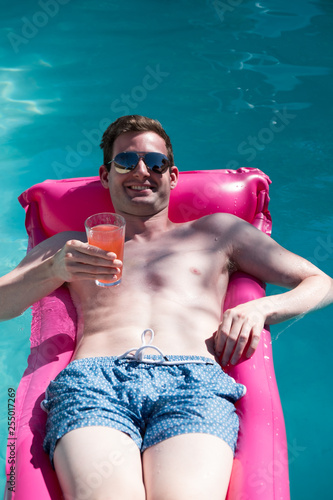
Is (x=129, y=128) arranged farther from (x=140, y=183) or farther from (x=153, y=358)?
(x=153, y=358)

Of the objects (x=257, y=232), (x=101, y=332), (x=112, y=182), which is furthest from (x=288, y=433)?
(x=112, y=182)

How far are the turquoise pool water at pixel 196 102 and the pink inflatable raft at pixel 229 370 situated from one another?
901 millimetres

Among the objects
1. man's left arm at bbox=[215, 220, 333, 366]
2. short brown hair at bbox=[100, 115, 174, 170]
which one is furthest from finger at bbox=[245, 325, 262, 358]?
short brown hair at bbox=[100, 115, 174, 170]

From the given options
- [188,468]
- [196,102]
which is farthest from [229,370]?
[196,102]

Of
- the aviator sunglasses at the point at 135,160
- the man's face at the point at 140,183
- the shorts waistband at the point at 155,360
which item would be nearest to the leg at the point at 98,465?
the shorts waistband at the point at 155,360

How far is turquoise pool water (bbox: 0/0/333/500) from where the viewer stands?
13.8 feet

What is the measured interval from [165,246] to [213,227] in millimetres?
287

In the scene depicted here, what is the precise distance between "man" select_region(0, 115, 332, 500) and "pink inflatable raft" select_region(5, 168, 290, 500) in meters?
0.09

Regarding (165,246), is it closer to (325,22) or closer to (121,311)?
(121,311)

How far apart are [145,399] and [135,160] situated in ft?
4.64

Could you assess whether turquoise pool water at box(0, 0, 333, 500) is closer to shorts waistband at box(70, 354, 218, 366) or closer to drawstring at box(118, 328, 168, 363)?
shorts waistband at box(70, 354, 218, 366)

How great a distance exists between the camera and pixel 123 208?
3.32 m

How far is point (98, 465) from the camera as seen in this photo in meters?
2.07

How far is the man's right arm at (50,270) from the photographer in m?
2.37
